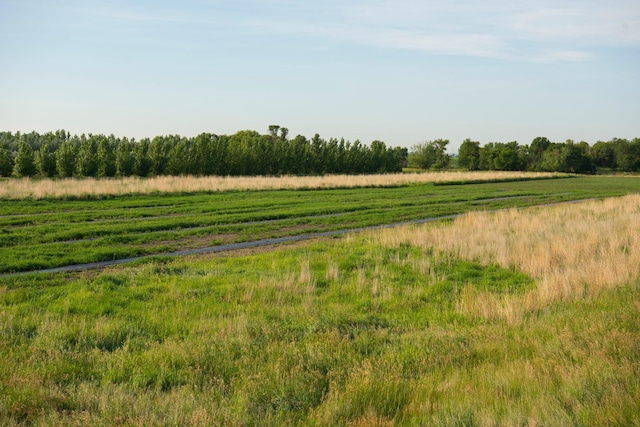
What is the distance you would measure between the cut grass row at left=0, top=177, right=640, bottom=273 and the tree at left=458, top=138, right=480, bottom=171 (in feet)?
371

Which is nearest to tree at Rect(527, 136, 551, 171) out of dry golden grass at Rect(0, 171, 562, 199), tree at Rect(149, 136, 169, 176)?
dry golden grass at Rect(0, 171, 562, 199)

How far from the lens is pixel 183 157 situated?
2507 inches

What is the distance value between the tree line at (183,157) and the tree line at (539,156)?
45.1 metres

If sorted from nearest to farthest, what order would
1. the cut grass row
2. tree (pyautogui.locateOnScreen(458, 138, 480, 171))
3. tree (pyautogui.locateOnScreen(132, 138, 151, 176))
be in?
the cut grass row → tree (pyautogui.locateOnScreen(132, 138, 151, 176)) → tree (pyautogui.locateOnScreen(458, 138, 480, 171))

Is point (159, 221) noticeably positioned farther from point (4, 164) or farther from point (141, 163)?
point (141, 163)

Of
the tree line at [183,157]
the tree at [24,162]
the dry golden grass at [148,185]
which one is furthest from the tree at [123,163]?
the dry golden grass at [148,185]

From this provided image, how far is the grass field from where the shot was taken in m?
5.57

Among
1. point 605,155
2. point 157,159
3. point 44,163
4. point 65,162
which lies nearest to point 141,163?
point 157,159

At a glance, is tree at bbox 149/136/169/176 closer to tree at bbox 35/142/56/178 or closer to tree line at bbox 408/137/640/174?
tree at bbox 35/142/56/178

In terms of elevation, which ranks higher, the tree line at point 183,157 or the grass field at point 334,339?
the tree line at point 183,157

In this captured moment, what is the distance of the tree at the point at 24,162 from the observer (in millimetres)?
54031

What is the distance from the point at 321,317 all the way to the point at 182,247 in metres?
9.92

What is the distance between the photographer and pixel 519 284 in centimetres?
1250

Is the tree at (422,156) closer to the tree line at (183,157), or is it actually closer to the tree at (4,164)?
the tree line at (183,157)
